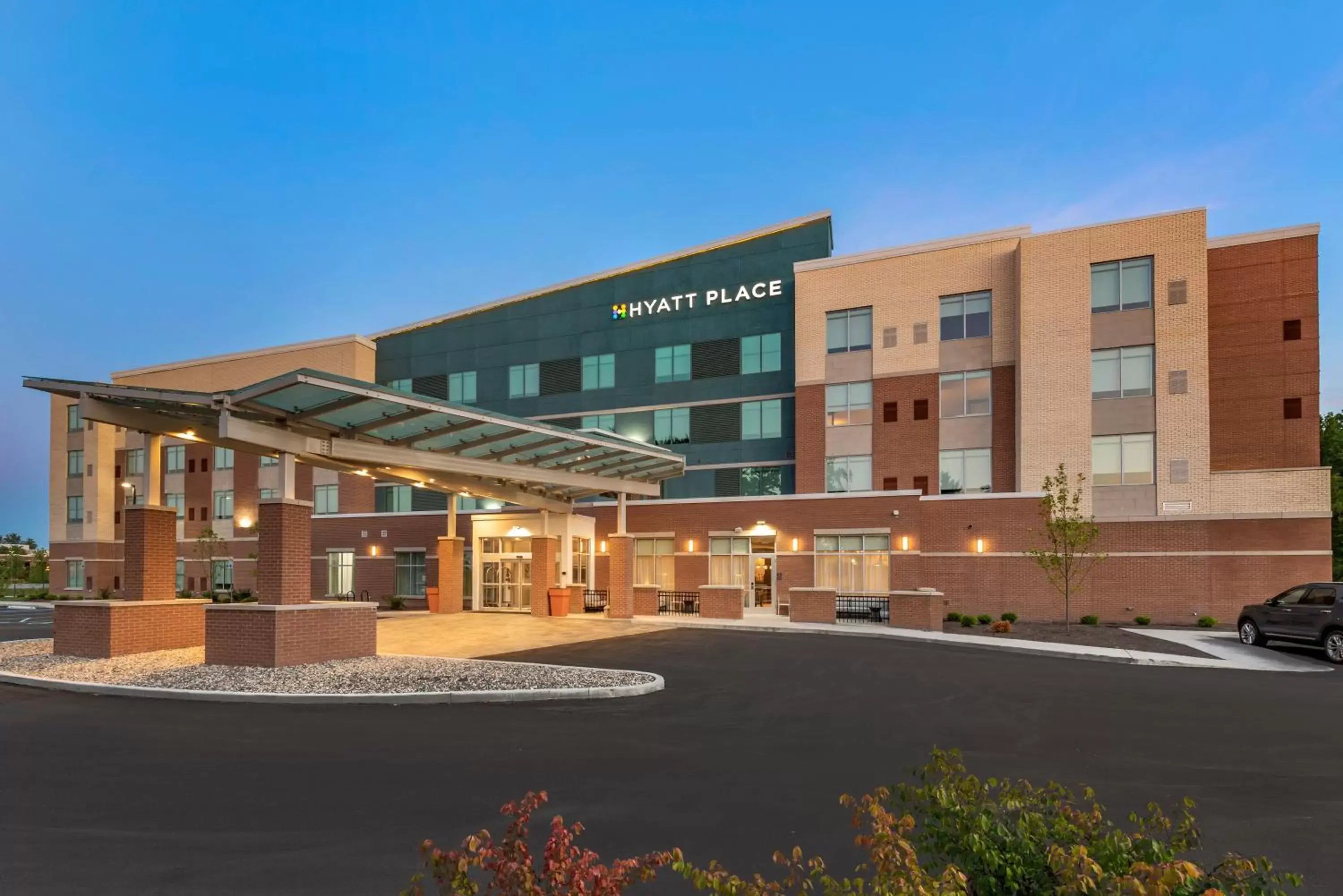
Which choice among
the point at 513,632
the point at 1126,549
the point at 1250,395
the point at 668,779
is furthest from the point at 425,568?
the point at 1250,395

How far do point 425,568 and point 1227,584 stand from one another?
1330 inches

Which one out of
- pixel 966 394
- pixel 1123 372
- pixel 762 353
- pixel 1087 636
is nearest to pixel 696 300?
pixel 762 353

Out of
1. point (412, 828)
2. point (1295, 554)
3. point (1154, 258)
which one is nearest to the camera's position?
point (412, 828)

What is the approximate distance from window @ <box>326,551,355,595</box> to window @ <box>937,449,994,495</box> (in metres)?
29.4

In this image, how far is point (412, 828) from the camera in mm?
6430

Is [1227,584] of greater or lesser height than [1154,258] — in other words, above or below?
below

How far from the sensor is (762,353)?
39.0 metres

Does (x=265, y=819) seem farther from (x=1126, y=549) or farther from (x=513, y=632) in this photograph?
(x=1126, y=549)

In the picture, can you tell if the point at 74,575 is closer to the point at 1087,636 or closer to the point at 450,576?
the point at 450,576

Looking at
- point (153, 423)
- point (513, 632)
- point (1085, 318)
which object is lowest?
point (513, 632)

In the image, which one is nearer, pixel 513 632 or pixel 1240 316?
pixel 513 632

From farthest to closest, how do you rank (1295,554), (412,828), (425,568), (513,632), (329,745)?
(425,568) → (1295,554) → (513,632) → (329,745) → (412,828)

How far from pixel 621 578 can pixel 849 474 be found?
12020 millimetres

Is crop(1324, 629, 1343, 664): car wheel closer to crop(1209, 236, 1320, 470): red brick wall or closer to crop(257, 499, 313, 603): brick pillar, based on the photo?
crop(1209, 236, 1320, 470): red brick wall
